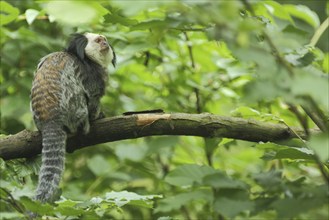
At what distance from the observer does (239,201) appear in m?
1.38

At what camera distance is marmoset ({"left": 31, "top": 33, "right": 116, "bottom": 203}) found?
10.9 ft

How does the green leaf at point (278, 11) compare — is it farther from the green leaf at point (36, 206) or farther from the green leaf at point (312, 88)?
the green leaf at point (312, 88)

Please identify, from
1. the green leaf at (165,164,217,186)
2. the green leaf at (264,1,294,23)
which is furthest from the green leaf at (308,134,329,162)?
the green leaf at (264,1,294,23)

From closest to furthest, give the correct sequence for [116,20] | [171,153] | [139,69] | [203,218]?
1. [116,20]
2. [203,218]
3. [171,153]
4. [139,69]

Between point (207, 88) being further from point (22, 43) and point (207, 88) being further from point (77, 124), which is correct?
point (22, 43)

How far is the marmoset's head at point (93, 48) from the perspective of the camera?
4.23m

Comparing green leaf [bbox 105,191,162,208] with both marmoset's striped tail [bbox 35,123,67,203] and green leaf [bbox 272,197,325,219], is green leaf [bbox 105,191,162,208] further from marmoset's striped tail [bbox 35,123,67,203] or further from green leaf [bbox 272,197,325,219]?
green leaf [bbox 272,197,325,219]

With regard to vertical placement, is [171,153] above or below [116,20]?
below

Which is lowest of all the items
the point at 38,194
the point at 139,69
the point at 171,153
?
the point at 171,153

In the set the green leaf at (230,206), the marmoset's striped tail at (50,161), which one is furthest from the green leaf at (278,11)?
the green leaf at (230,206)

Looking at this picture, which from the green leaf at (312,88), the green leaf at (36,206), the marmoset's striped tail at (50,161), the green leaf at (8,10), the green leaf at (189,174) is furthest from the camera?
the green leaf at (8,10)

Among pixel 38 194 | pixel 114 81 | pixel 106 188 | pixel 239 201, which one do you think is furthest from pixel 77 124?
pixel 239 201

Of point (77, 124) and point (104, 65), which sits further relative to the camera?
point (104, 65)

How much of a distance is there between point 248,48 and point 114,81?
3.99 m
